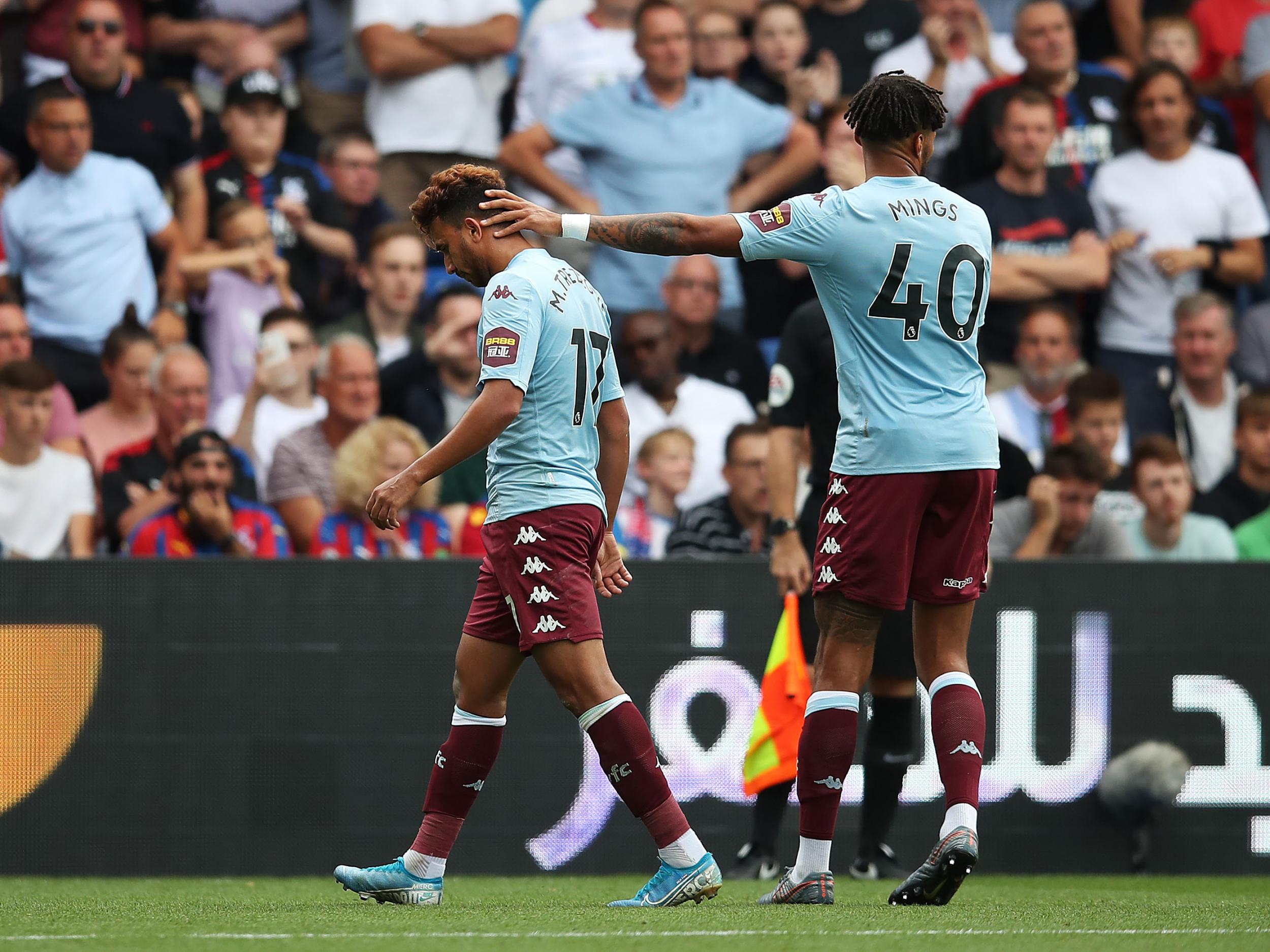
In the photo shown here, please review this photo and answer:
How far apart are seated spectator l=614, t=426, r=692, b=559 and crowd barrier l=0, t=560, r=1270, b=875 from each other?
4.18 feet

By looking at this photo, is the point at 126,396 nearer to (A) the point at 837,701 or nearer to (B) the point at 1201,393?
(A) the point at 837,701

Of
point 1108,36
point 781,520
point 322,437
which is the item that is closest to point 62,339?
point 322,437

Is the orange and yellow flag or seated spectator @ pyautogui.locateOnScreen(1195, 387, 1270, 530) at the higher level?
seated spectator @ pyautogui.locateOnScreen(1195, 387, 1270, 530)

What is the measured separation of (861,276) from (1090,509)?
12.6 feet

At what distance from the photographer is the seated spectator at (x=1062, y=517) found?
27.3 feet

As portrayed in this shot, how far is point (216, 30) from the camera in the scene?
11188 mm

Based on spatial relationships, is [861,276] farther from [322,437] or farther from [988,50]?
[988,50]

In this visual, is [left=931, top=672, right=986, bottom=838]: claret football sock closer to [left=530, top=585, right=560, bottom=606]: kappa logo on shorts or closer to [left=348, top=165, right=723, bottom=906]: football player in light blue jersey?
[left=348, top=165, right=723, bottom=906]: football player in light blue jersey

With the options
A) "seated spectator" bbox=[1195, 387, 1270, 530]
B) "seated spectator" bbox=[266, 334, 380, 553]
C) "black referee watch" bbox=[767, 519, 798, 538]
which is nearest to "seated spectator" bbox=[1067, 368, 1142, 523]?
"seated spectator" bbox=[1195, 387, 1270, 530]

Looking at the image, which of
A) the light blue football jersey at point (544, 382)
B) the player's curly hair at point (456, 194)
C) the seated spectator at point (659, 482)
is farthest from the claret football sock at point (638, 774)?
the seated spectator at point (659, 482)

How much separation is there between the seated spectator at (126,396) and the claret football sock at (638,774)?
484 centimetres

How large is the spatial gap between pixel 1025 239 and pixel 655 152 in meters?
2.22

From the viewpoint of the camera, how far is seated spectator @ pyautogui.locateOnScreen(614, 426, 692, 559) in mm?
9086

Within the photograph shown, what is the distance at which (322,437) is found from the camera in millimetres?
9062
